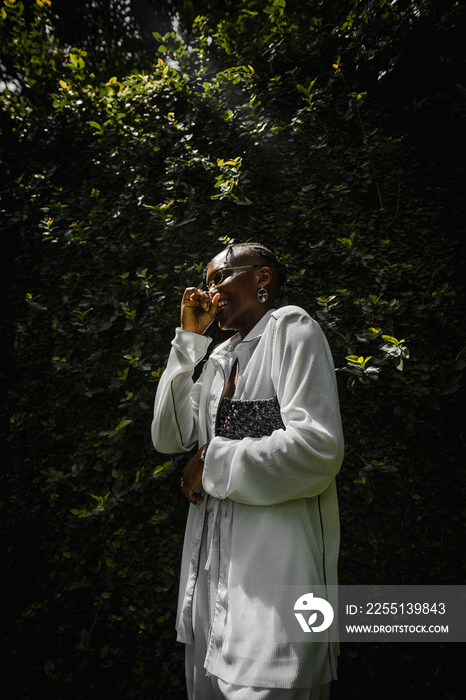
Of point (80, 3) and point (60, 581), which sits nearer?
point (60, 581)

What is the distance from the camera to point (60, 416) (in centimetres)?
289

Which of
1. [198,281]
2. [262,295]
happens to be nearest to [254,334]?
[262,295]

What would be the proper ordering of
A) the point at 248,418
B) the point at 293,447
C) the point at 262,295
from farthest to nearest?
the point at 262,295 < the point at 248,418 < the point at 293,447

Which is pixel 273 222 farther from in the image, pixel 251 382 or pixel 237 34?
pixel 237 34

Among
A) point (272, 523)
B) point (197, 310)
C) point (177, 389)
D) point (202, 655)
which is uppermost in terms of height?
point (197, 310)

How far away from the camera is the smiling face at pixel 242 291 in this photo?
1.89 metres

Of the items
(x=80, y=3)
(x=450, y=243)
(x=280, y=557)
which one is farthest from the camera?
(x=80, y=3)

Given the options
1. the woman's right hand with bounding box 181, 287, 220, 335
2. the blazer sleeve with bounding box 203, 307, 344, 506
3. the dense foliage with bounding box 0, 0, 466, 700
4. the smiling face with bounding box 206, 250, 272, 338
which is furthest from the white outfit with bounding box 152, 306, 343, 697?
the dense foliage with bounding box 0, 0, 466, 700

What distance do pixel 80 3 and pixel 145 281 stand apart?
6.09 metres

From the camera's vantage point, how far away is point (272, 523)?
138 centimetres

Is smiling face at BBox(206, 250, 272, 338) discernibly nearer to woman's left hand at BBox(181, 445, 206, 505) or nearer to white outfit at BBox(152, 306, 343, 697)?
white outfit at BBox(152, 306, 343, 697)

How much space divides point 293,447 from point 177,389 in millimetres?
737

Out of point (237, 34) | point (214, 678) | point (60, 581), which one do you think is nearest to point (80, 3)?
point (237, 34)

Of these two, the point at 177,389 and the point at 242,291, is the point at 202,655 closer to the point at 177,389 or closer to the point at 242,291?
the point at 177,389
